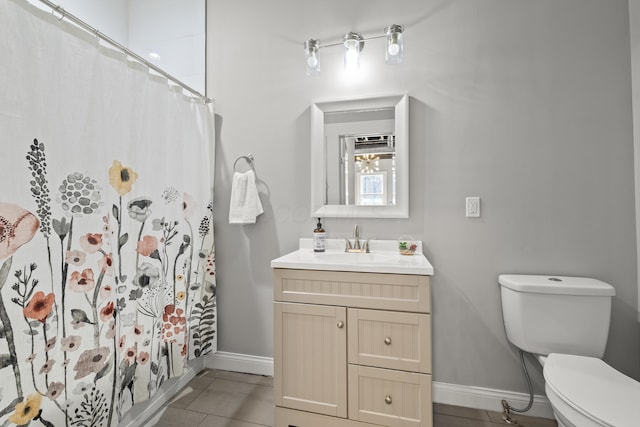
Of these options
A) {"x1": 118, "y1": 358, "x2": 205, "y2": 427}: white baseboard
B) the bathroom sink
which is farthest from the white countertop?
{"x1": 118, "y1": 358, "x2": 205, "y2": 427}: white baseboard

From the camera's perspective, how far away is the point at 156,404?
5.53ft

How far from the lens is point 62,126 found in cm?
112

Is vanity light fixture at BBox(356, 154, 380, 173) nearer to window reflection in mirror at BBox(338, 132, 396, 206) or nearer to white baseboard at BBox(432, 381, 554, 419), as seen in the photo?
window reflection in mirror at BBox(338, 132, 396, 206)

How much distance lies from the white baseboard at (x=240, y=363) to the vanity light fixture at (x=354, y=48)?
1.86 m

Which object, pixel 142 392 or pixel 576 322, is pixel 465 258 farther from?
pixel 142 392

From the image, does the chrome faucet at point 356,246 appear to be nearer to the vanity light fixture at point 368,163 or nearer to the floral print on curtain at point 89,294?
the vanity light fixture at point 368,163

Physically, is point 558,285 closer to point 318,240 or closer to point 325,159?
point 318,240

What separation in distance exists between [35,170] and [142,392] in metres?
1.12

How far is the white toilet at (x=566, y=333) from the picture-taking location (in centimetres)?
107

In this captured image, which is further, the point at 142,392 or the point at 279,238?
the point at 279,238

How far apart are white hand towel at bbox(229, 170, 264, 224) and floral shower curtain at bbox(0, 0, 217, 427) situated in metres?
0.31

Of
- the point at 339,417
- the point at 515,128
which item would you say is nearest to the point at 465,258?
the point at 515,128

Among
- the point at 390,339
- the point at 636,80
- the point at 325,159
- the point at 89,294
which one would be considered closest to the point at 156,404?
the point at 89,294

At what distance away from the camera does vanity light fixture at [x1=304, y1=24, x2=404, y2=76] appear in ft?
5.56
